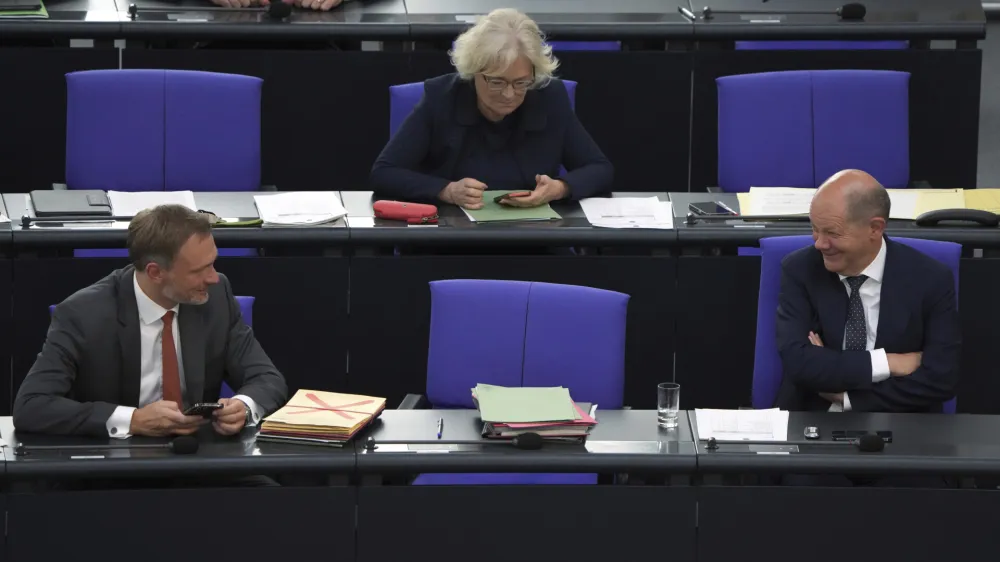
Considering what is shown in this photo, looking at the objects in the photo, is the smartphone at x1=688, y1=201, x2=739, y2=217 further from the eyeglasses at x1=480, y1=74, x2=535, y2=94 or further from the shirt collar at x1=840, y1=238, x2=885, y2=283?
the shirt collar at x1=840, y1=238, x2=885, y2=283

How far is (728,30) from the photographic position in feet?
19.4

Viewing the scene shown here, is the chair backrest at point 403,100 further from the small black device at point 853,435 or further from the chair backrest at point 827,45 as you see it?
the small black device at point 853,435

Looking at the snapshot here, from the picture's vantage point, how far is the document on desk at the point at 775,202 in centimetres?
462

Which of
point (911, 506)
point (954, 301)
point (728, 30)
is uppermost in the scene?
point (728, 30)

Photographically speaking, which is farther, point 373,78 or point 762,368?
point 373,78

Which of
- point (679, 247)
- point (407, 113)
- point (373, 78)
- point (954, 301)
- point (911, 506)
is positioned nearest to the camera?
point (911, 506)

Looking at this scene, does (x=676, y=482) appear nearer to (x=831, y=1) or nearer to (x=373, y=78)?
(x=373, y=78)

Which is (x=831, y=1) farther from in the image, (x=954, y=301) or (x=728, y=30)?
(x=954, y=301)

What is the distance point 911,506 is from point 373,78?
3.25 metres

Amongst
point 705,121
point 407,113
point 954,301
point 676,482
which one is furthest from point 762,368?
point 705,121

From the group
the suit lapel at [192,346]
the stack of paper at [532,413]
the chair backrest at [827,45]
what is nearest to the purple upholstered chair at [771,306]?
the stack of paper at [532,413]

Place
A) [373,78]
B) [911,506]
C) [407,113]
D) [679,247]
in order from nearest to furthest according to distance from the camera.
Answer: [911,506] → [679,247] → [407,113] → [373,78]

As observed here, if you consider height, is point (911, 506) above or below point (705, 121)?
below

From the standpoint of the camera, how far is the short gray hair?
12.7 ft
